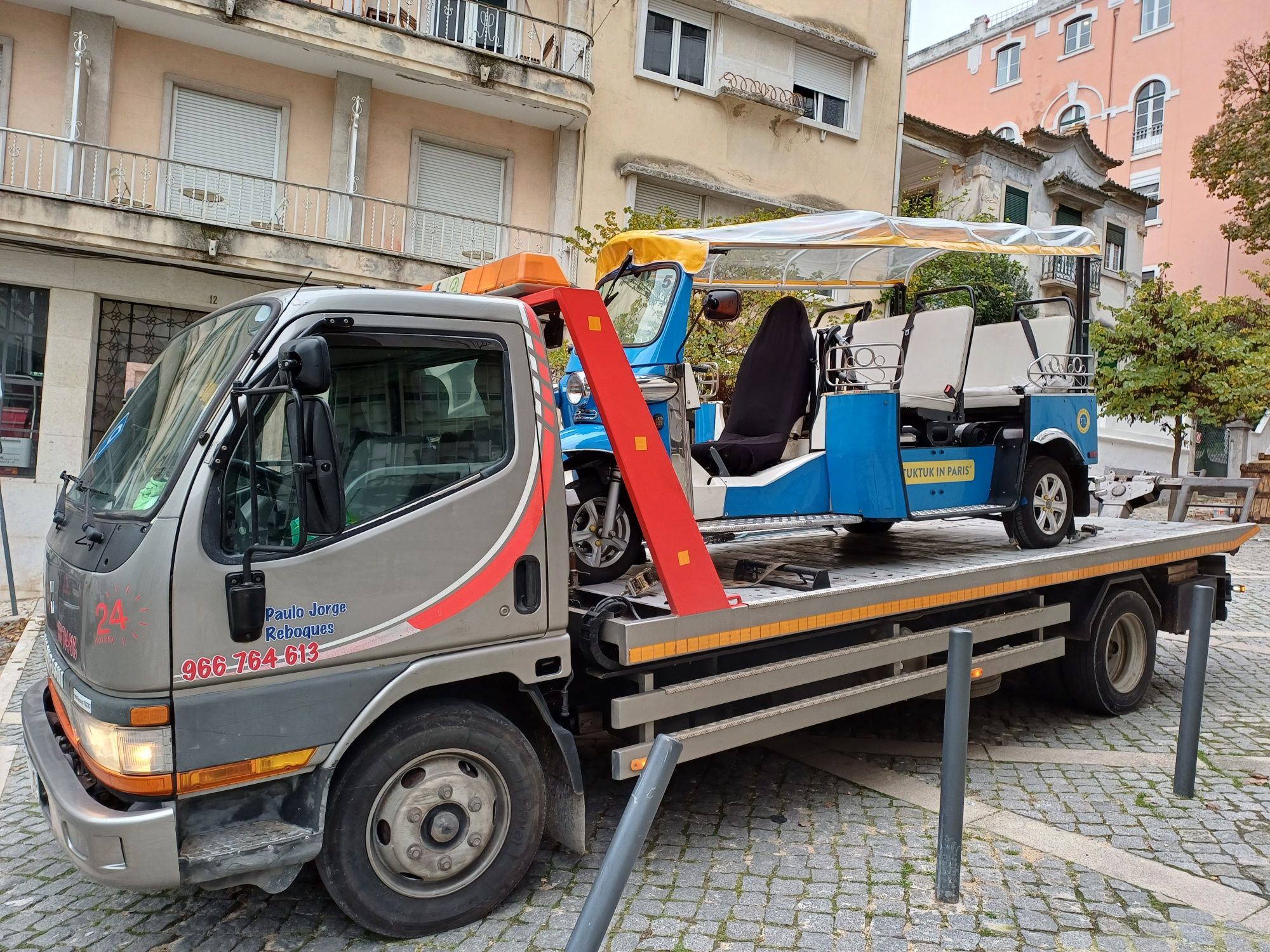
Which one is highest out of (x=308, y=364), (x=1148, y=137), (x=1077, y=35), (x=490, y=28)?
(x=1077, y=35)

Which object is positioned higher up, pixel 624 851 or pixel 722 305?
pixel 722 305

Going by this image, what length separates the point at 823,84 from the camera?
18.1m

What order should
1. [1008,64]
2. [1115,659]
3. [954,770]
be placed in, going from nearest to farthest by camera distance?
[954,770]
[1115,659]
[1008,64]

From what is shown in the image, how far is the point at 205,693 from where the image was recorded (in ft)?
10.0

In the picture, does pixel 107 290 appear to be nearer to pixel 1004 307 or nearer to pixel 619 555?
pixel 619 555

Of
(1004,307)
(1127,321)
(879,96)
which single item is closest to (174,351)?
(879,96)

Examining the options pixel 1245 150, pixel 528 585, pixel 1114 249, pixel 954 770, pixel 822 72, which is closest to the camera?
pixel 528 585

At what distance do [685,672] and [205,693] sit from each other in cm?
191

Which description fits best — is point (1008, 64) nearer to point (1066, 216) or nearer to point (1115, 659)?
point (1066, 216)

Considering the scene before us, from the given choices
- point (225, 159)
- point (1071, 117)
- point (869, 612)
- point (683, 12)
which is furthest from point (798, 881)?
point (1071, 117)

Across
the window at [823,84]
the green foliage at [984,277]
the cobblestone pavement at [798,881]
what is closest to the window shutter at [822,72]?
the window at [823,84]

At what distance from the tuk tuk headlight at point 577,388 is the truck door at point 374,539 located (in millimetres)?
1004

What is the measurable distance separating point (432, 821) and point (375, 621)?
78cm

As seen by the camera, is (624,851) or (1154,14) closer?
(624,851)
